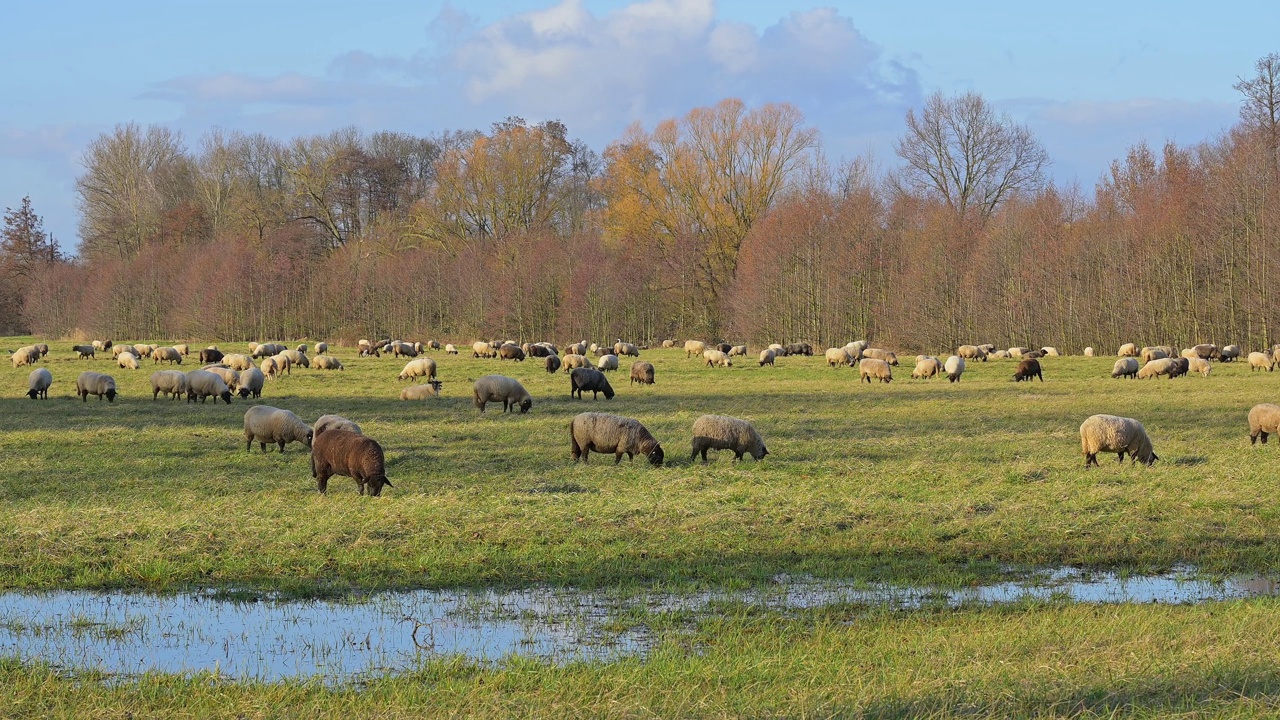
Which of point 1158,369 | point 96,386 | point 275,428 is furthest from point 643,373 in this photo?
point 275,428

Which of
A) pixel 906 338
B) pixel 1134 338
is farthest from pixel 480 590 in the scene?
pixel 906 338

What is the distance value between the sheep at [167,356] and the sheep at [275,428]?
2973cm

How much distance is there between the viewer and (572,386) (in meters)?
29.4

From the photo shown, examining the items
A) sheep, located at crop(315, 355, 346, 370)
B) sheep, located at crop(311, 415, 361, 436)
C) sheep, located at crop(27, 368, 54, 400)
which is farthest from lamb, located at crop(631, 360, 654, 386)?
sheep, located at crop(311, 415, 361, 436)

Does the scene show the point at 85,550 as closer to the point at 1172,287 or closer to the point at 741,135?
the point at 1172,287

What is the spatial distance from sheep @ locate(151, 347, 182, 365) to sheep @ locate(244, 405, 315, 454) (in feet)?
97.6

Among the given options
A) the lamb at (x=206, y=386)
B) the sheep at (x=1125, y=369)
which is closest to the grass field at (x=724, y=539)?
the lamb at (x=206, y=386)

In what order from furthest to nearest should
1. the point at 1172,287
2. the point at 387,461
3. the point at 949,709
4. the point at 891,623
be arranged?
the point at 1172,287, the point at 387,461, the point at 891,623, the point at 949,709

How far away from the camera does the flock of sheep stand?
1481cm

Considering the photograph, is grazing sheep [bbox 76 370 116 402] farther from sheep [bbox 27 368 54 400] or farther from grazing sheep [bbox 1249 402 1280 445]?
grazing sheep [bbox 1249 402 1280 445]

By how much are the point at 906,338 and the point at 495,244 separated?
96.0 ft

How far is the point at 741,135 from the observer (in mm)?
69312

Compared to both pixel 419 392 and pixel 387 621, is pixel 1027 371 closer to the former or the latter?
pixel 419 392

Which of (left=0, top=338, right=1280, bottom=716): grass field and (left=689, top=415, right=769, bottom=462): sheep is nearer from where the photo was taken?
(left=0, top=338, right=1280, bottom=716): grass field
